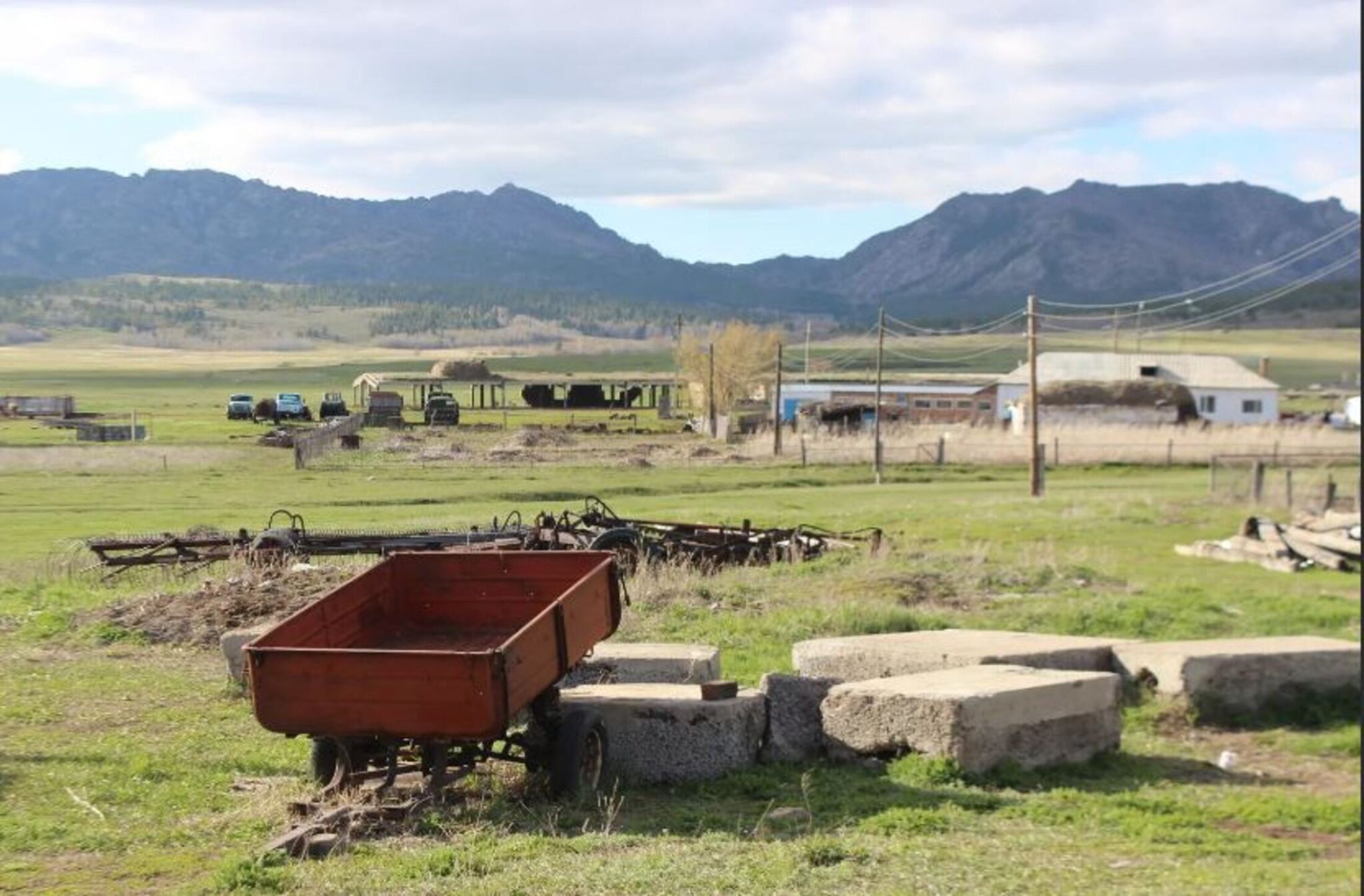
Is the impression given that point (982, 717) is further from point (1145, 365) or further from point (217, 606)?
point (1145, 365)

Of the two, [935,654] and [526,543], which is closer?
[935,654]

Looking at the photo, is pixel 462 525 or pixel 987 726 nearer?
pixel 987 726

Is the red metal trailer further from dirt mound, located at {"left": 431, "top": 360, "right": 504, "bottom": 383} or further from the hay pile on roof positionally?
dirt mound, located at {"left": 431, "top": 360, "right": 504, "bottom": 383}

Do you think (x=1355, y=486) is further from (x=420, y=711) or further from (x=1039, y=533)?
(x=420, y=711)

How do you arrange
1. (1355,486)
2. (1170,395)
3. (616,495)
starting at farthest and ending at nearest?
(1170,395)
(616,495)
(1355,486)

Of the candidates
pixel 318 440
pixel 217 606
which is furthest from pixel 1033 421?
pixel 217 606

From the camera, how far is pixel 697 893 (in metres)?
8.34

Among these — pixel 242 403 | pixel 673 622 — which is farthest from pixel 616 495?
pixel 242 403

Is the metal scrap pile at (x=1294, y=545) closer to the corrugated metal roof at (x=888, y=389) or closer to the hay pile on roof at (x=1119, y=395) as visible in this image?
the hay pile on roof at (x=1119, y=395)

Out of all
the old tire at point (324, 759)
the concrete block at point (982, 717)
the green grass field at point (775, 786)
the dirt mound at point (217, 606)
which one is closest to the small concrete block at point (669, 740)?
the green grass field at point (775, 786)

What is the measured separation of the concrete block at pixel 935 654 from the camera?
1336 cm

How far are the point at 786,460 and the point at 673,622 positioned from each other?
40.1m

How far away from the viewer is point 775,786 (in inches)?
442

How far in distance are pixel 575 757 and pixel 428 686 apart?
1.19m
